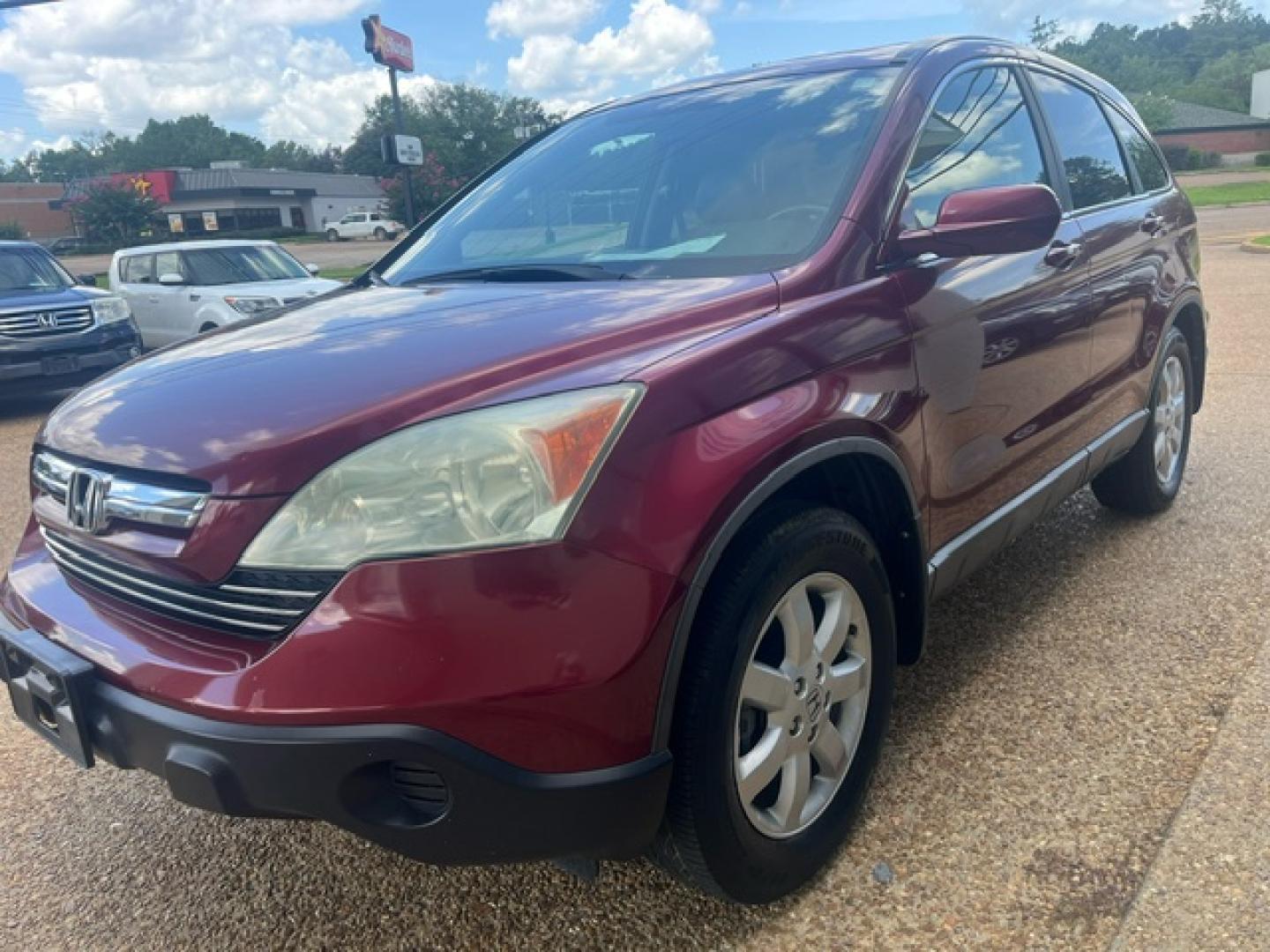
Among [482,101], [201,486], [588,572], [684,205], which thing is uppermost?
[482,101]

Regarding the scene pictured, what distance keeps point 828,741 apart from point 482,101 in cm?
8557

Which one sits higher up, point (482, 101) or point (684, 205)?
point (482, 101)

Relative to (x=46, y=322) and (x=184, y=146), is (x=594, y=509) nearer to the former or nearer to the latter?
(x=46, y=322)

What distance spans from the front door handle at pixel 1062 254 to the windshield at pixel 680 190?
2.60 ft

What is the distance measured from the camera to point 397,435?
66.9 inches

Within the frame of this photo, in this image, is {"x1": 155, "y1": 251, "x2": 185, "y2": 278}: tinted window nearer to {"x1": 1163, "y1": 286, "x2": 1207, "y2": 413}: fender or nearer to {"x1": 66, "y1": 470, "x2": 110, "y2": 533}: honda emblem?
{"x1": 1163, "y1": 286, "x2": 1207, "y2": 413}: fender

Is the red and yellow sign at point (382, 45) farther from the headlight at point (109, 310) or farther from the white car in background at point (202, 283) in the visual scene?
the headlight at point (109, 310)

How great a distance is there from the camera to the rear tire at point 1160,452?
414 centimetres

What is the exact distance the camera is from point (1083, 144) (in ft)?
12.2

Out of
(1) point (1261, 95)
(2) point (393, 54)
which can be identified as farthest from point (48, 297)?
(1) point (1261, 95)

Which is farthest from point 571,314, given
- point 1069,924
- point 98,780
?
point 98,780

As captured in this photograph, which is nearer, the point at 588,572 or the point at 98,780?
the point at 588,572

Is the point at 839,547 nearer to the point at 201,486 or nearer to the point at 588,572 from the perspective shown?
the point at 588,572

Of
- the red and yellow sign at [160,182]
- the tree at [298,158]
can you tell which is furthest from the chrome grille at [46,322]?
the tree at [298,158]
